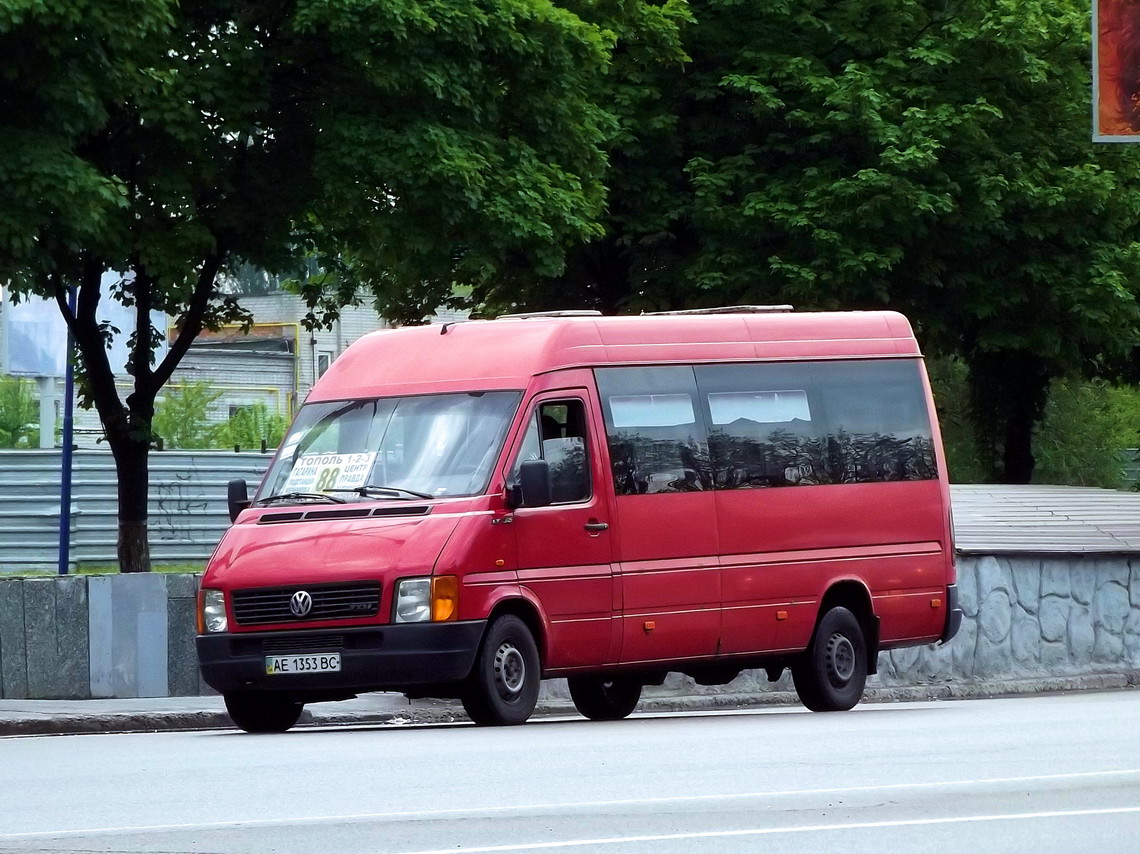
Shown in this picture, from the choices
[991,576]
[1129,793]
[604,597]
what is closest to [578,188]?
[991,576]

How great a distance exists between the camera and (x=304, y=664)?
584 inches

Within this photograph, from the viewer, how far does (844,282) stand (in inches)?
1309

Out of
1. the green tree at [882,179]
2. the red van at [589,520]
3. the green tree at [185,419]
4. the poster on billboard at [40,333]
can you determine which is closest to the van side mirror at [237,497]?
the red van at [589,520]

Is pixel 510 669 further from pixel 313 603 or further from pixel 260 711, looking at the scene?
pixel 260 711

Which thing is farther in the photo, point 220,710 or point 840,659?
point 220,710

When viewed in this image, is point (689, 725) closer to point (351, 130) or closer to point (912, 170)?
point (351, 130)

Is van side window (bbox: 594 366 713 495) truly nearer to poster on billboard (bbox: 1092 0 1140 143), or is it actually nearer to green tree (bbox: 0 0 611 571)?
green tree (bbox: 0 0 611 571)

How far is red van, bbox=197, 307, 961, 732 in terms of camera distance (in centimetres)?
1485

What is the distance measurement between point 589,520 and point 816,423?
2.61 m

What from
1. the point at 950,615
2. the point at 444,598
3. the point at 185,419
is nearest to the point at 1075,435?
the point at 185,419

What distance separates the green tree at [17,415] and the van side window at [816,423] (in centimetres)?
4121

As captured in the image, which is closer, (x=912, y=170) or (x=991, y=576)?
(x=991, y=576)

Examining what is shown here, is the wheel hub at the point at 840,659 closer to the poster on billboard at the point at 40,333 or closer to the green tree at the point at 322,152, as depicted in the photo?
the green tree at the point at 322,152

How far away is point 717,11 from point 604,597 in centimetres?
2014
